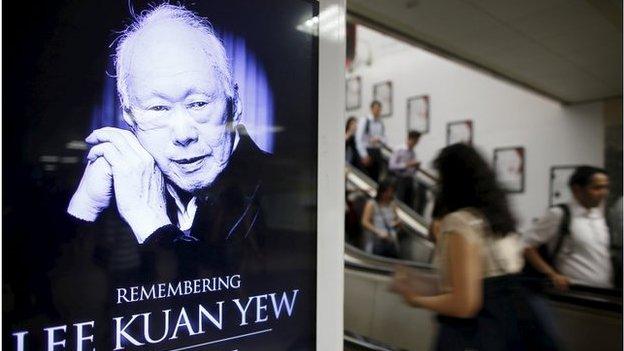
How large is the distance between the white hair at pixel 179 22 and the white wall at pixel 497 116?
22.4ft

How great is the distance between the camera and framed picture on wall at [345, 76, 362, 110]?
12008 millimetres

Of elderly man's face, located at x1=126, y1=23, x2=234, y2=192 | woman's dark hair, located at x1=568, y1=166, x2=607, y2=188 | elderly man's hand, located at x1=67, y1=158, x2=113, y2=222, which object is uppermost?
elderly man's face, located at x1=126, y1=23, x2=234, y2=192

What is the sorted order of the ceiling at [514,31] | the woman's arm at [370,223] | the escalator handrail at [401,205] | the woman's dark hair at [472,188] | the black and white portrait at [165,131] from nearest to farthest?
the black and white portrait at [165,131] < the woman's dark hair at [472,188] < the ceiling at [514,31] < the woman's arm at [370,223] < the escalator handrail at [401,205]

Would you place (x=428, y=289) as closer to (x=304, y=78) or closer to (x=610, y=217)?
(x=304, y=78)

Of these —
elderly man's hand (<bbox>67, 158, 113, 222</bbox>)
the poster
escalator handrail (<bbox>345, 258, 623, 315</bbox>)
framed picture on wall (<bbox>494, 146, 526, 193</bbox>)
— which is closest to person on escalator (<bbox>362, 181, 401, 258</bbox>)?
escalator handrail (<bbox>345, 258, 623, 315</bbox>)

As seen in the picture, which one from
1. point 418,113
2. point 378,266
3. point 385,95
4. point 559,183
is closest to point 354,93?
point 385,95

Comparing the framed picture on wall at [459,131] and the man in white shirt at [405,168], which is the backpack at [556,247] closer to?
the man in white shirt at [405,168]

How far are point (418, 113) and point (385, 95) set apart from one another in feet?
3.67

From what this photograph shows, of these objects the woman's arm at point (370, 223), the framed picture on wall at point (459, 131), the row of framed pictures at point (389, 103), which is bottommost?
the woman's arm at point (370, 223)

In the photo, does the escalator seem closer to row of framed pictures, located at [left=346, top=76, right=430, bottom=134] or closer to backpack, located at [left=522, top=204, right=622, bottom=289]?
backpack, located at [left=522, top=204, right=622, bottom=289]

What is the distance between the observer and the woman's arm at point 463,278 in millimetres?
1935

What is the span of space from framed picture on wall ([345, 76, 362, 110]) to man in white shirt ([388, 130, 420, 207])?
432cm

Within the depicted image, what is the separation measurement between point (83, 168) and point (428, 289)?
162 cm

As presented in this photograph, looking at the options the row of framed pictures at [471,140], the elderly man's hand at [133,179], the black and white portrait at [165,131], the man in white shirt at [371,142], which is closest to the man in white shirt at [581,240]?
the black and white portrait at [165,131]
